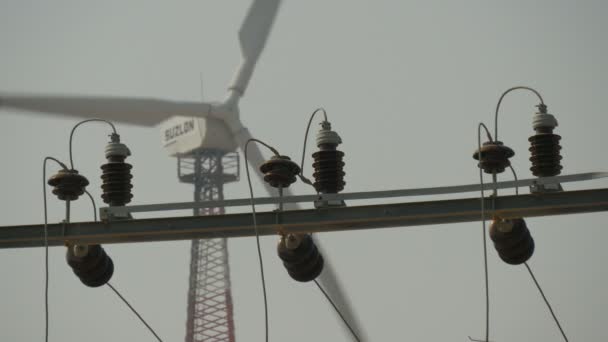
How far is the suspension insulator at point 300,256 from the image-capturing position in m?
13.4

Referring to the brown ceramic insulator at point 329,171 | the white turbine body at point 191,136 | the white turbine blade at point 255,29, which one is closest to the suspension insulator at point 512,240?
the brown ceramic insulator at point 329,171

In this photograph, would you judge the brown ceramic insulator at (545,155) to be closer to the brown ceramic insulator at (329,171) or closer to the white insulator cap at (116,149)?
the brown ceramic insulator at (329,171)

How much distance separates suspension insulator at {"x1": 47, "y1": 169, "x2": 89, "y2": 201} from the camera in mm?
14156

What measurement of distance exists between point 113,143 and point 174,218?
1231 mm

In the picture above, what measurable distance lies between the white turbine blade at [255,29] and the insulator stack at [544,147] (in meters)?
38.7

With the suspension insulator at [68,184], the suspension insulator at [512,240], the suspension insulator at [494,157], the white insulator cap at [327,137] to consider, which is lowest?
the suspension insulator at [512,240]

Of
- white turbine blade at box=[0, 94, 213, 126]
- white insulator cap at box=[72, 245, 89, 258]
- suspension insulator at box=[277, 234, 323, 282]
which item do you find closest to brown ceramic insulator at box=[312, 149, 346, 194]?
suspension insulator at box=[277, 234, 323, 282]

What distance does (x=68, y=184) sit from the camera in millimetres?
14164

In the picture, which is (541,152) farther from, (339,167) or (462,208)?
(339,167)

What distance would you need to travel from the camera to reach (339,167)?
522 inches

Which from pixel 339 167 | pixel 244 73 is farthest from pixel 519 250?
pixel 244 73

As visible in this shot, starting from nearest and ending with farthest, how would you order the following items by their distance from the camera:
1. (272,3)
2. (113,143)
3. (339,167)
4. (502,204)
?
(502,204), (339,167), (113,143), (272,3)

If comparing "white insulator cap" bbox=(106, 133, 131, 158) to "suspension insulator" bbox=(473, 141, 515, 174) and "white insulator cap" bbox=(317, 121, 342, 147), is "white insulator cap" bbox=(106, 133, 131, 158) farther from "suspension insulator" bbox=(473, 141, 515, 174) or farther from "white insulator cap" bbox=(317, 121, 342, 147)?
"suspension insulator" bbox=(473, 141, 515, 174)

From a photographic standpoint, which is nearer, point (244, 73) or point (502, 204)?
point (502, 204)
